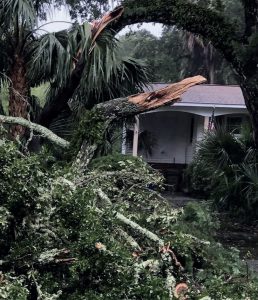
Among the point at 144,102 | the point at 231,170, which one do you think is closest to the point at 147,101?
the point at 144,102

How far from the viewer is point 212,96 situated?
18234 mm

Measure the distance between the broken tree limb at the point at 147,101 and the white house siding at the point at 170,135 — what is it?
12.9m

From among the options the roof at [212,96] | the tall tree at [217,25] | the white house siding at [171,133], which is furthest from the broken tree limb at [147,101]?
the white house siding at [171,133]

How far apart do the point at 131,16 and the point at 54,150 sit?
134 inches

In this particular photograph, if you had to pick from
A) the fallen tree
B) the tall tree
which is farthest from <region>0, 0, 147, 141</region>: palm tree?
the fallen tree

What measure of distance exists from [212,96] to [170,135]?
250 cm

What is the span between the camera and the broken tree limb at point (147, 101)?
20.2ft

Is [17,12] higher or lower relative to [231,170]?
higher

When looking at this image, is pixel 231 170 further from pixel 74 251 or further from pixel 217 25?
pixel 74 251

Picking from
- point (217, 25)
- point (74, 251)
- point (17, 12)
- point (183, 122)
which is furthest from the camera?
point (183, 122)

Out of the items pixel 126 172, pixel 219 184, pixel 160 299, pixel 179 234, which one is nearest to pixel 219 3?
pixel 219 184

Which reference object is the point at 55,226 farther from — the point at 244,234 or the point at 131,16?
the point at 244,234

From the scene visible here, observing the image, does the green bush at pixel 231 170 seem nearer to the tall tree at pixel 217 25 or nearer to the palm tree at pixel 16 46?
the tall tree at pixel 217 25

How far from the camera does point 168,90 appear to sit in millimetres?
6191
